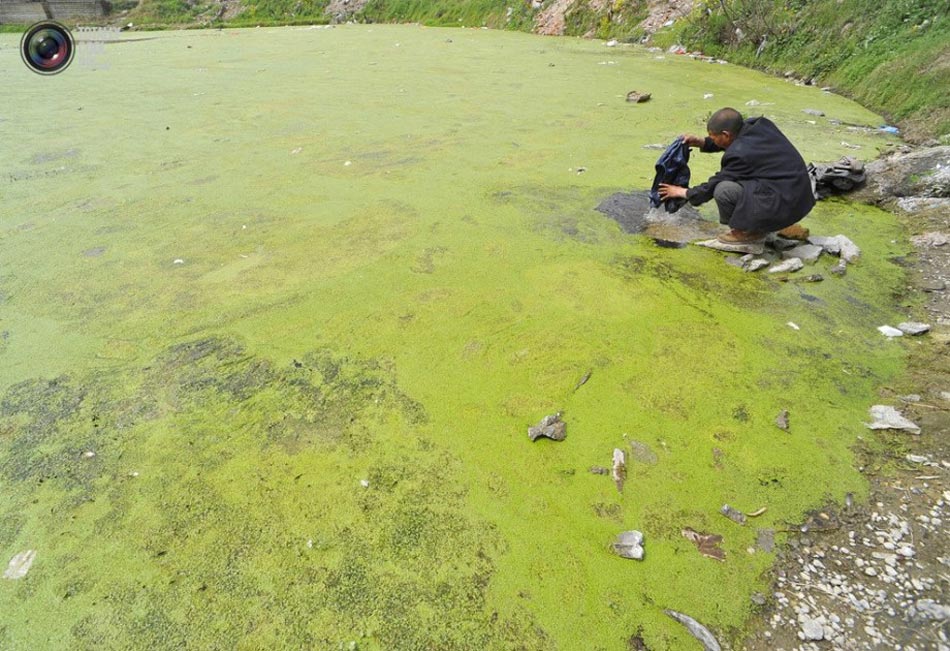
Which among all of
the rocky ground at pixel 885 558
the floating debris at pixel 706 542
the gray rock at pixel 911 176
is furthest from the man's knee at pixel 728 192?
the floating debris at pixel 706 542

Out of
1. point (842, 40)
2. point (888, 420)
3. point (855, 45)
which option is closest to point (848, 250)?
point (888, 420)

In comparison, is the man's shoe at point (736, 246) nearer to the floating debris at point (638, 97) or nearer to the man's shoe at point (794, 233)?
the man's shoe at point (794, 233)

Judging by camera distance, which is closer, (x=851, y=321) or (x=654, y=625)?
(x=654, y=625)

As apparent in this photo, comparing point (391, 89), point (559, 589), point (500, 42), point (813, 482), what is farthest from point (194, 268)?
point (500, 42)

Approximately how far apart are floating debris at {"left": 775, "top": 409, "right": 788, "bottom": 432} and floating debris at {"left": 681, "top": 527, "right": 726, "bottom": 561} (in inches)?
19.9

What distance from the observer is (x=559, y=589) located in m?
1.22

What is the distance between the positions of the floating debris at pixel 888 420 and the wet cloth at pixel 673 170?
148cm

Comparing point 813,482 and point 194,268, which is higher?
point 194,268

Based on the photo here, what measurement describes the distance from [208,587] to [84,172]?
379cm

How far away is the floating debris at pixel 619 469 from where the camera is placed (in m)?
1.48

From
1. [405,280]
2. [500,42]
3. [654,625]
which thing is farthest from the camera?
[500,42]

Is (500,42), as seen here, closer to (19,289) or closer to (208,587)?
(19,289)

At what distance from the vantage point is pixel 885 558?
1.23 meters

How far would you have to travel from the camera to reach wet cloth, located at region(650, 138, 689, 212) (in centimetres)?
284
